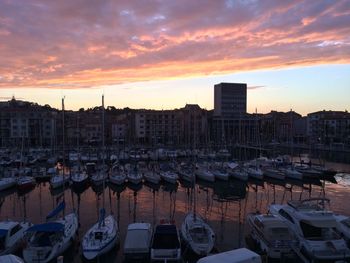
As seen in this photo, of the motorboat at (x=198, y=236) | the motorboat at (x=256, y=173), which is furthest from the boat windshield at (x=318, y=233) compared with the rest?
the motorboat at (x=256, y=173)

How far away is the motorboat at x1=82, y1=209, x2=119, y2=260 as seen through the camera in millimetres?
16031

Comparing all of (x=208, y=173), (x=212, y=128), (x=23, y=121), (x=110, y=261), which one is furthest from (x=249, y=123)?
(x=110, y=261)

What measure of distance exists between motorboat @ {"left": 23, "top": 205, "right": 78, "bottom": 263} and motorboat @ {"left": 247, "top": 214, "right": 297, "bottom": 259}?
8738 mm

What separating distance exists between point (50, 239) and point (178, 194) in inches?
659

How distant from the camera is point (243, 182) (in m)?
38.2

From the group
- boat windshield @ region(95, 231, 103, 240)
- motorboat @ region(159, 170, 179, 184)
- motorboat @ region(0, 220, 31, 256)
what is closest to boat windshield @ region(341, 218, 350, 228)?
boat windshield @ region(95, 231, 103, 240)

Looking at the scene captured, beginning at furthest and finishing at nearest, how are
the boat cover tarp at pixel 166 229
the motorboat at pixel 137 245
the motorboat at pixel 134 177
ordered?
the motorboat at pixel 134 177 < the boat cover tarp at pixel 166 229 < the motorboat at pixel 137 245

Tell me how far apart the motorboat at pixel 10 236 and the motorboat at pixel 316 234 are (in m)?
12.4

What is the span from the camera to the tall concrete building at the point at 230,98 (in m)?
147

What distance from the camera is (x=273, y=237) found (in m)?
16.6

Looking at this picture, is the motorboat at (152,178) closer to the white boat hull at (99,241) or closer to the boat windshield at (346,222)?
the white boat hull at (99,241)

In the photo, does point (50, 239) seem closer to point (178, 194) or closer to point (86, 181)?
point (178, 194)

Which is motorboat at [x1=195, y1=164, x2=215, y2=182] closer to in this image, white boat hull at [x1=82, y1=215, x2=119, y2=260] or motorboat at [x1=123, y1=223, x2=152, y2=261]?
white boat hull at [x1=82, y1=215, x2=119, y2=260]

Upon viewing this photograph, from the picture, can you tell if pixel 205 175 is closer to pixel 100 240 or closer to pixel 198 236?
pixel 198 236
